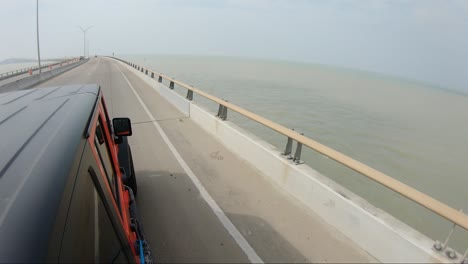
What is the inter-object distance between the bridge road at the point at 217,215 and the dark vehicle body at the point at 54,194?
2.07 meters

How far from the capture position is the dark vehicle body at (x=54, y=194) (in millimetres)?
1099

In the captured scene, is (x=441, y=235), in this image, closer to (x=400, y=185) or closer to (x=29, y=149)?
(x=400, y=185)

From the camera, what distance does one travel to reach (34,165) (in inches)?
58.6

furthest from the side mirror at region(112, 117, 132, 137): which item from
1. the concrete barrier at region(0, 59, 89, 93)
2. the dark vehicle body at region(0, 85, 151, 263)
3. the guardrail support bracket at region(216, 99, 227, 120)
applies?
the concrete barrier at region(0, 59, 89, 93)

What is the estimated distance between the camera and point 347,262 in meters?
3.74

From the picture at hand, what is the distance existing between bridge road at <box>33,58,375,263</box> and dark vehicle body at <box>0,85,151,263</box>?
2.07m

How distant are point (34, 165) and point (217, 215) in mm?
3605

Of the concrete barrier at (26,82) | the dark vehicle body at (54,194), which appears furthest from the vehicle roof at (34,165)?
the concrete barrier at (26,82)

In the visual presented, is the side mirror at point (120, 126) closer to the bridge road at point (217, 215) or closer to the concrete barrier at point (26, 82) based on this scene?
the bridge road at point (217, 215)

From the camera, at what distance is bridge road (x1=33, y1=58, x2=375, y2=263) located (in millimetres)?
3941

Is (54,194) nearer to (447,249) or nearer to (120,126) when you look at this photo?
(120,126)

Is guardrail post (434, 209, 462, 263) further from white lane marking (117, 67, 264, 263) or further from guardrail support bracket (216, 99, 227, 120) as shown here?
guardrail support bracket (216, 99, 227, 120)

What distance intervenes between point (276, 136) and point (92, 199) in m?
13.1

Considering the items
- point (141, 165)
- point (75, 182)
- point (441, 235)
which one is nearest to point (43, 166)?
point (75, 182)
